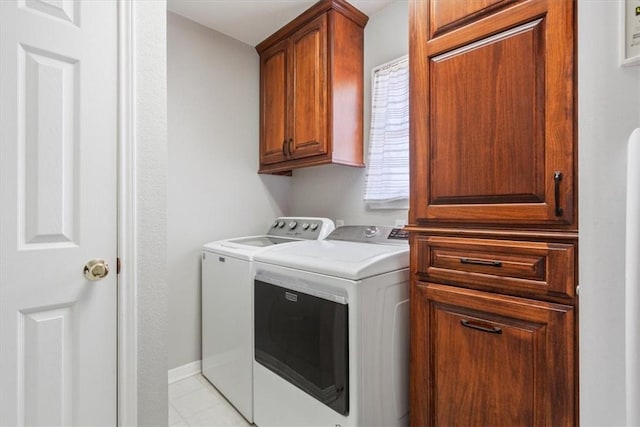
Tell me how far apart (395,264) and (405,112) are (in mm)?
1047

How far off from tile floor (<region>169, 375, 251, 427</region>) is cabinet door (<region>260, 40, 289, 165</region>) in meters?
1.71

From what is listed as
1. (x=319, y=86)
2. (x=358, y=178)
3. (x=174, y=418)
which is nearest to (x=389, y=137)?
(x=358, y=178)

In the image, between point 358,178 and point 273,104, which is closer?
point 358,178

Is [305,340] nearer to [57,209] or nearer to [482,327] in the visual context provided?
[482,327]

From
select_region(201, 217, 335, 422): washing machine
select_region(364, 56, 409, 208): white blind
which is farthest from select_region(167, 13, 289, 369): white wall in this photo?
select_region(364, 56, 409, 208): white blind

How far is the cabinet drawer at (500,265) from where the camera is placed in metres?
0.95

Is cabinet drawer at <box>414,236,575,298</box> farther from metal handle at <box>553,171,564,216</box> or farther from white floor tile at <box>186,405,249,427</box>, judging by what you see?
white floor tile at <box>186,405,249,427</box>

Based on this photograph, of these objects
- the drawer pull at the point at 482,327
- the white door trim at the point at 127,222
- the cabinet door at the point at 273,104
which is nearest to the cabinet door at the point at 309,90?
the cabinet door at the point at 273,104

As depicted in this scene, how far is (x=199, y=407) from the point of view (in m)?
1.88

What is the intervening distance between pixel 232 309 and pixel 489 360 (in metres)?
1.39

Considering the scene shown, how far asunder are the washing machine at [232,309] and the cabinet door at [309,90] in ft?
1.84

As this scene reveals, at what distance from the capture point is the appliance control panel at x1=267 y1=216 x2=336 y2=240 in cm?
217

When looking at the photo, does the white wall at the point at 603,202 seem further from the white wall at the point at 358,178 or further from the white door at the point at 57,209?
the white wall at the point at 358,178

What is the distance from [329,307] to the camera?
50.8 inches
